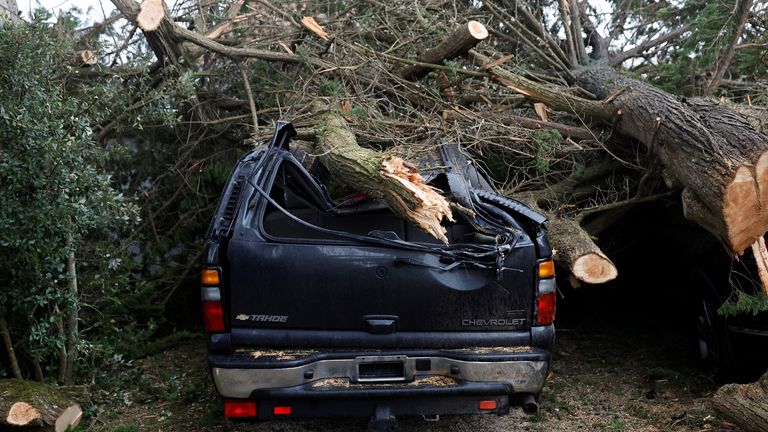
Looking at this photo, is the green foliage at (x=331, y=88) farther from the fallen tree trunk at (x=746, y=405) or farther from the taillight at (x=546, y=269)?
the fallen tree trunk at (x=746, y=405)

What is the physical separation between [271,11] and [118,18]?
1581 millimetres

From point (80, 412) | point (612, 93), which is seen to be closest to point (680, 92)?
point (612, 93)

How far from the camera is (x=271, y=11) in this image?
26.8 ft

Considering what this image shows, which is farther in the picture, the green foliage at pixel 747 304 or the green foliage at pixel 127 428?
the green foliage at pixel 127 428

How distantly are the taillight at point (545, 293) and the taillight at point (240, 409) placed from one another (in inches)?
66.5

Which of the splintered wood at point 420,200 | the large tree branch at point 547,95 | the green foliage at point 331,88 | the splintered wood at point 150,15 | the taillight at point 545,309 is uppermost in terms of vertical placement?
the splintered wood at point 150,15

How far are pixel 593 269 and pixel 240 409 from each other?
2512mm

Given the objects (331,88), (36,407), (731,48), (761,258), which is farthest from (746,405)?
(36,407)

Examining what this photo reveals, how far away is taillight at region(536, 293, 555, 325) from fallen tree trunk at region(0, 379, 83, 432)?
3.06m

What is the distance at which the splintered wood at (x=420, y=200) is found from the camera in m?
4.23

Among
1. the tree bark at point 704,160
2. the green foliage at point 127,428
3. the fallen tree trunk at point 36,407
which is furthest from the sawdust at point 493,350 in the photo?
the fallen tree trunk at point 36,407

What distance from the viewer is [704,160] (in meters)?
4.99

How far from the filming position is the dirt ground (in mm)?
5363

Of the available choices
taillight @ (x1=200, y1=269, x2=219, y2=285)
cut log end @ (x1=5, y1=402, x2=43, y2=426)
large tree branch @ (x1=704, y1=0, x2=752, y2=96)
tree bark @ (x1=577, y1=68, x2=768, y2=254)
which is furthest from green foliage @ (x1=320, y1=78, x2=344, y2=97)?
cut log end @ (x1=5, y1=402, x2=43, y2=426)
